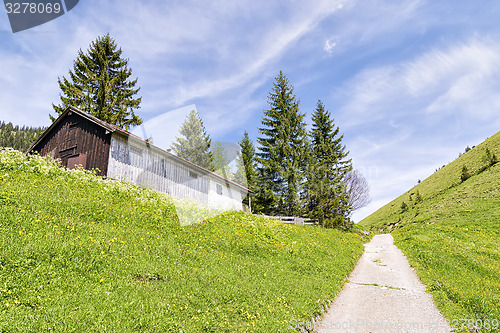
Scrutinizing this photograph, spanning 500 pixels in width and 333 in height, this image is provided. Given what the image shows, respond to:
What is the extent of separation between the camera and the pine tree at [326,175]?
33.2 meters

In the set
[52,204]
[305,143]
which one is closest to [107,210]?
[52,204]

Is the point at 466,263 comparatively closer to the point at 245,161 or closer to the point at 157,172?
the point at 157,172

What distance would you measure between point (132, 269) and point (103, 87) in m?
34.0

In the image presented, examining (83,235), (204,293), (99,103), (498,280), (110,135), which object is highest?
(99,103)

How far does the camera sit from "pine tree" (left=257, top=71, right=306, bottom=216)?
31266mm

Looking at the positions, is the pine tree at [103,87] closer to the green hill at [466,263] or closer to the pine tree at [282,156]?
the pine tree at [282,156]

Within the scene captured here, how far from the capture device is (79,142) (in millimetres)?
24766

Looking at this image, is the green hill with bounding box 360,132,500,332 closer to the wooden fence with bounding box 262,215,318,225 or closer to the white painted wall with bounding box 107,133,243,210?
the wooden fence with bounding box 262,215,318,225

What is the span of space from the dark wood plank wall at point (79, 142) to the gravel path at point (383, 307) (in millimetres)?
20275

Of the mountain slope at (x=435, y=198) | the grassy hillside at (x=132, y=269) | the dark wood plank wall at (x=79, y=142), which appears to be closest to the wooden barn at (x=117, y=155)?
the dark wood plank wall at (x=79, y=142)

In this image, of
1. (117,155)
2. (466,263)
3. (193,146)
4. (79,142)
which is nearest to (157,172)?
(117,155)

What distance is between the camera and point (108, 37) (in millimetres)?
37875

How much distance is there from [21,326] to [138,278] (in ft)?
11.4

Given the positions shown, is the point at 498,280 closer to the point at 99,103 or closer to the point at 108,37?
the point at 99,103
